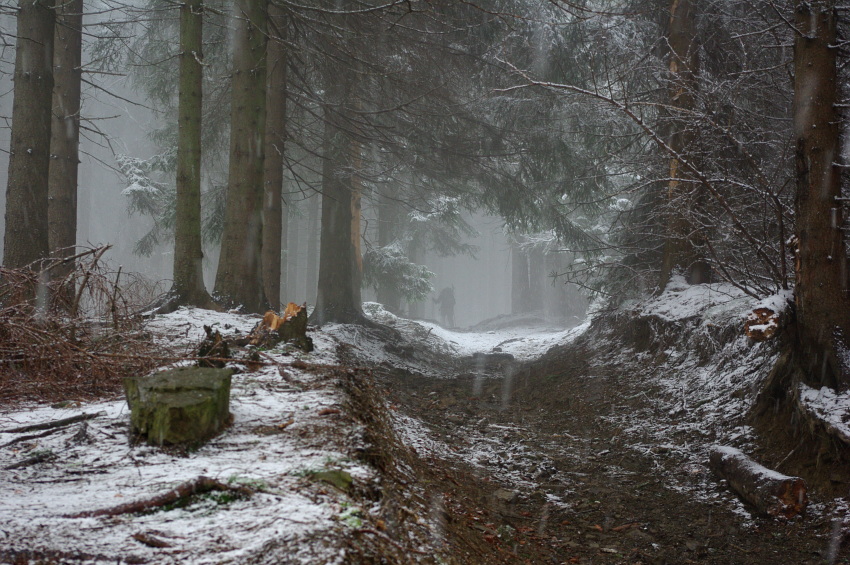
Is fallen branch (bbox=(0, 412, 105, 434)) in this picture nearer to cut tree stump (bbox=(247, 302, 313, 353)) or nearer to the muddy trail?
the muddy trail

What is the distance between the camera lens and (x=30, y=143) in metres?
7.34

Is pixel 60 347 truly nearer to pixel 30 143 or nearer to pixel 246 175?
pixel 30 143

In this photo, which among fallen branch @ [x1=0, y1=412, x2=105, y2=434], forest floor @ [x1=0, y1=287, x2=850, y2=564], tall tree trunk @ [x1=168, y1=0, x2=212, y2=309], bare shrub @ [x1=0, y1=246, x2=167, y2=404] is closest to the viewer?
forest floor @ [x1=0, y1=287, x2=850, y2=564]

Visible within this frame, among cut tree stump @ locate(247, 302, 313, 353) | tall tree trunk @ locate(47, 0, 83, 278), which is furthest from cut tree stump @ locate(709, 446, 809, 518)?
tall tree trunk @ locate(47, 0, 83, 278)

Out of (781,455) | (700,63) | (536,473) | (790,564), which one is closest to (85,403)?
(536,473)

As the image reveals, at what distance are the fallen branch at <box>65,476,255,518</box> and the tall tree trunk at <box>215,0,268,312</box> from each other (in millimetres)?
6672

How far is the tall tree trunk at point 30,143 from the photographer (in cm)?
722

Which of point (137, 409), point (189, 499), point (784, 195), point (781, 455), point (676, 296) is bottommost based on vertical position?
point (781, 455)

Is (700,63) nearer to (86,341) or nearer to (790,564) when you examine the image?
(790,564)

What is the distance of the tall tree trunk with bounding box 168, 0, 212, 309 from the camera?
8.73 m

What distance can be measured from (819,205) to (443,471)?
401 cm

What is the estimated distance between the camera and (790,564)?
12.4 feet

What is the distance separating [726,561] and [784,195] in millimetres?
4815

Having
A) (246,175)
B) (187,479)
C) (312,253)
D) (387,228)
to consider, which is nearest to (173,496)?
(187,479)
